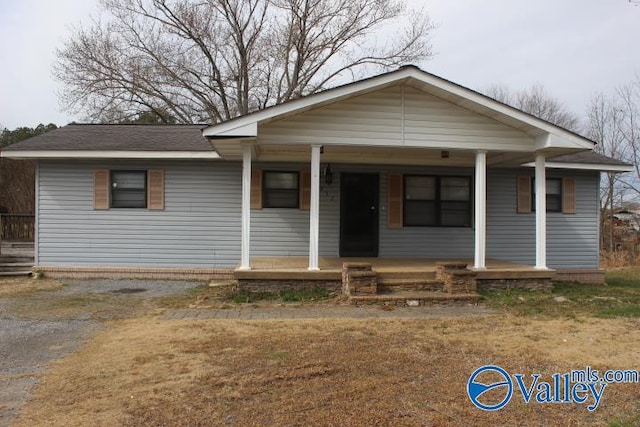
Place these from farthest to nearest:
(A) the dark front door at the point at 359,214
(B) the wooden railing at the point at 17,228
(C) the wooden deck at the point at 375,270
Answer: (B) the wooden railing at the point at 17,228 → (A) the dark front door at the point at 359,214 → (C) the wooden deck at the point at 375,270

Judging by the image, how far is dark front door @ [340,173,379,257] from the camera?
1128 centimetres

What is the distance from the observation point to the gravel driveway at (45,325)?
433 centimetres

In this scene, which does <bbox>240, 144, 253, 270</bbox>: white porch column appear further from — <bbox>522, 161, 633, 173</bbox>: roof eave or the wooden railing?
the wooden railing

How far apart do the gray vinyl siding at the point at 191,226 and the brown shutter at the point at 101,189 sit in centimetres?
12

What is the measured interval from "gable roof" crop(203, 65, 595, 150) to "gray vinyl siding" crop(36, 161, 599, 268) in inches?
115

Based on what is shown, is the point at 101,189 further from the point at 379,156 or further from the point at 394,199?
the point at 394,199

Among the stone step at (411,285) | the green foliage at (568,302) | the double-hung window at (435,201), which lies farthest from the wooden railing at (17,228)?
the green foliage at (568,302)

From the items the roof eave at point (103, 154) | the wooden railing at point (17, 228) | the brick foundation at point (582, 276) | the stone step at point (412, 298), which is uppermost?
the roof eave at point (103, 154)

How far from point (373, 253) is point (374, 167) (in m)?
1.96

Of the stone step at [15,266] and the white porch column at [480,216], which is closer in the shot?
the white porch column at [480,216]

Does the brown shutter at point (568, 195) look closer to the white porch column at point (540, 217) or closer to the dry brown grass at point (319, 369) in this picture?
the white porch column at point (540, 217)

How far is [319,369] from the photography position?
4.57 metres

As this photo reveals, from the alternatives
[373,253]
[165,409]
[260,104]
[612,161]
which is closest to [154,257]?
[373,253]

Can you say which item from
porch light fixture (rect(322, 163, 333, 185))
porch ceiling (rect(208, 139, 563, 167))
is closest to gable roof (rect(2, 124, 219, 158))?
porch ceiling (rect(208, 139, 563, 167))
